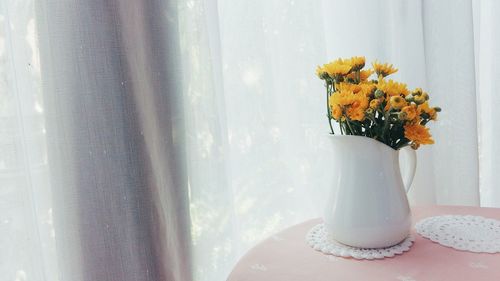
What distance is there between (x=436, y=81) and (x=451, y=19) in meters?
0.17

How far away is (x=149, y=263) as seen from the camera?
0.82 metres

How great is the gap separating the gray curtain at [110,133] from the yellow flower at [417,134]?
0.45 m

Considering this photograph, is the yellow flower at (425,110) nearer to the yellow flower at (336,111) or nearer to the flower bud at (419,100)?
the flower bud at (419,100)

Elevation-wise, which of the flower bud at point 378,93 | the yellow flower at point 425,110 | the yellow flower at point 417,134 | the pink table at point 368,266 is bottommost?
the pink table at point 368,266

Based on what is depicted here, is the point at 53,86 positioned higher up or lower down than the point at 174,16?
lower down

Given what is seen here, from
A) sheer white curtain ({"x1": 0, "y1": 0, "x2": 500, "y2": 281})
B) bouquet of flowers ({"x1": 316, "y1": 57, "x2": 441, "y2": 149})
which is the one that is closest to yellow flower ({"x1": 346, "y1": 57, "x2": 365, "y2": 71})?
bouquet of flowers ({"x1": 316, "y1": 57, "x2": 441, "y2": 149})

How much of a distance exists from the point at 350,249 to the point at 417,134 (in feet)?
0.77

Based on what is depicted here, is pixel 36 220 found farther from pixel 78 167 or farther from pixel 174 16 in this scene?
pixel 174 16

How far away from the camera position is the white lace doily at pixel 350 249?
0.73m

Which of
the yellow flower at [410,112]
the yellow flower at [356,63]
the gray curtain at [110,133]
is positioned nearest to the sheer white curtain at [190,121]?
the gray curtain at [110,133]

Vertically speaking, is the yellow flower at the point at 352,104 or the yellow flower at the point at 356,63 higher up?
the yellow flower at the point at 356,63

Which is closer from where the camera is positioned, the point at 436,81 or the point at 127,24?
the point at 127,24

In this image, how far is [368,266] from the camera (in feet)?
2.32

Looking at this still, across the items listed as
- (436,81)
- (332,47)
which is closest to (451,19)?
(436,81)
